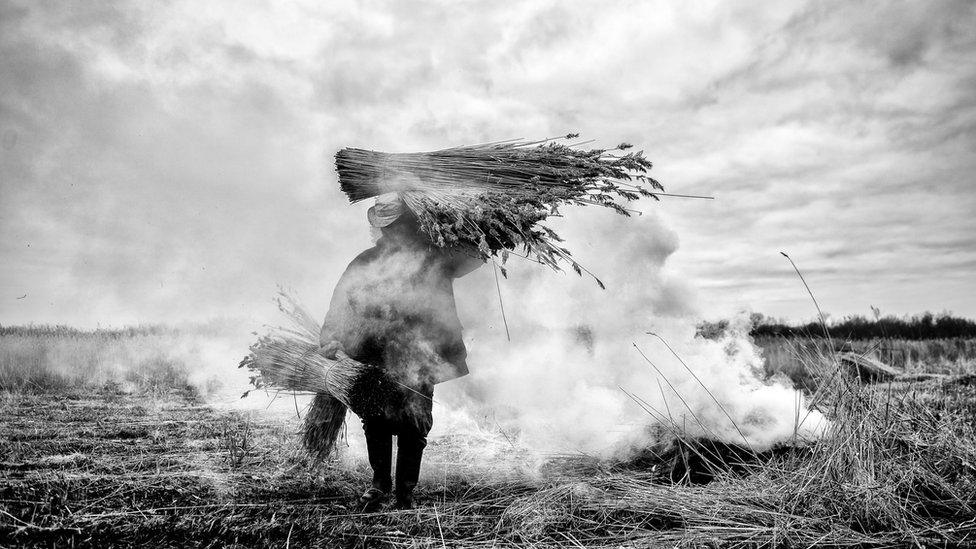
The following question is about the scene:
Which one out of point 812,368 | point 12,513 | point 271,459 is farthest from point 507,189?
point 12,513

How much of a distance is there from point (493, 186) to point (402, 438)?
1821mm

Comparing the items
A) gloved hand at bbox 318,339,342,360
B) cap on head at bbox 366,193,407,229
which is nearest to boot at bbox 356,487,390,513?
gloved hand at bbox 318,339,342,360

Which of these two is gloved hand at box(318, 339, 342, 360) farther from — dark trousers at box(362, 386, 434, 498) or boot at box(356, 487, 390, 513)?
boot at box(356, 487, 390, 513)

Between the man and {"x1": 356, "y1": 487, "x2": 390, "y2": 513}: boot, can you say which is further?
the man

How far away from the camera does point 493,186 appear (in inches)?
147

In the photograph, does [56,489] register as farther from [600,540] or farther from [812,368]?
[812,368]

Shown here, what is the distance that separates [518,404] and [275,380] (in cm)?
316

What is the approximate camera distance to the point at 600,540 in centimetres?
291

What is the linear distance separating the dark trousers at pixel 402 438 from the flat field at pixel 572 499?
0.26 metres

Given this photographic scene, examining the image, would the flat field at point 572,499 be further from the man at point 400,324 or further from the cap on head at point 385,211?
the cap on head at point 385,211

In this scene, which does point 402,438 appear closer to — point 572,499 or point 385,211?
point 572,499

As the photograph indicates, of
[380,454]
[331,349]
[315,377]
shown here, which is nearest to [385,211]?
[331,349]

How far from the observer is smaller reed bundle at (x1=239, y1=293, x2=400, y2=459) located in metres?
3.63

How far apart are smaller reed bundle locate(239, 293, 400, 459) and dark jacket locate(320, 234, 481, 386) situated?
14 cm
